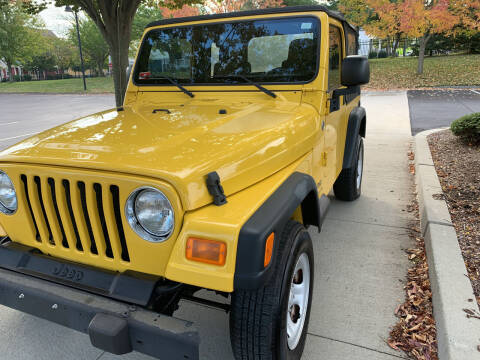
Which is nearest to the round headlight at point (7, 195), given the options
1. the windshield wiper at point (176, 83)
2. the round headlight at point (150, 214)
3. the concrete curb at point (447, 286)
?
the round headlight at point (150, 214)

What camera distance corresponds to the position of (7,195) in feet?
6.66

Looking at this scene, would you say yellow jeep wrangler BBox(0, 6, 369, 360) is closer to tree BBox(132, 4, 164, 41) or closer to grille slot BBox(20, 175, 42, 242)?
grille slot BBox(20, 175, 42, 242)

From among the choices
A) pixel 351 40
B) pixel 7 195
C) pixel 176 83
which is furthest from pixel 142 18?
pixel 7 195

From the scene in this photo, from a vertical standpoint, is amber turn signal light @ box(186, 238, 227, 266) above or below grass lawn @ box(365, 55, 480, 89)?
below

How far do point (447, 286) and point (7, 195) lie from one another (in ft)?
9.19

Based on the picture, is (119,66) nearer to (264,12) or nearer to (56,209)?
(264,12)

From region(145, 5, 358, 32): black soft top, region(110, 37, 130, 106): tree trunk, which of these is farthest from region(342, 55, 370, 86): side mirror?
region(110, 37, 130, 106): tree trunk

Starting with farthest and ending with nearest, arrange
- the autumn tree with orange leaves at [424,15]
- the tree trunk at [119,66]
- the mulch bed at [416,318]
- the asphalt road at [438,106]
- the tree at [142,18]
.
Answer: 1. the tree at [142,18]
2. the autumn tree with orange leaves at [424,15]
3. the asphalt road at [438,106]
4. the tree trunk at [119,66]
5. the mulch bed at [416,318]

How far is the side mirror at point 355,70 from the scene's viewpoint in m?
2.81

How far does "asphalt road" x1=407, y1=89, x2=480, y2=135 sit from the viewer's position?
1011cm

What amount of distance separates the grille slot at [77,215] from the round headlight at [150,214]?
0.09 m

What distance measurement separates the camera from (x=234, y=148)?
1.96 meters

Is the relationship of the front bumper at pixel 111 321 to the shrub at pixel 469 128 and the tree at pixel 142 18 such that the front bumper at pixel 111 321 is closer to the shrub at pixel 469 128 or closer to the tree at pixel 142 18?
the shrub at pixel 469 128

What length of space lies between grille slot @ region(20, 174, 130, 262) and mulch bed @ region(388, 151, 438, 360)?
180 centimetres
